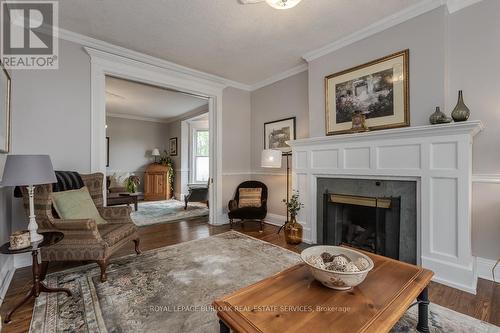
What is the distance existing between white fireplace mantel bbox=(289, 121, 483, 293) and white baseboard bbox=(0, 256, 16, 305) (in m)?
3.65

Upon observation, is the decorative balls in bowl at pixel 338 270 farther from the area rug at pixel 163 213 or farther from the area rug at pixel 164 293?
the area rug at pixel 163 213

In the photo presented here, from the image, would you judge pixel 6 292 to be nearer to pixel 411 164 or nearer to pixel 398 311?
pixel 398 311

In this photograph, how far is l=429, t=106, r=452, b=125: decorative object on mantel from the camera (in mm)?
2154

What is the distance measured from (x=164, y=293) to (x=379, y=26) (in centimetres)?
364

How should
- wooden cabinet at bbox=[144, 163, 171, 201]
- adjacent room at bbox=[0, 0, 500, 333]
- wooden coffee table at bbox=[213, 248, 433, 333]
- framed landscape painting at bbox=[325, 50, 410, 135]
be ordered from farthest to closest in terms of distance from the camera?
wooden cabinet at bbox=[144, 163, 171, 201] < framed landscape painting at bbox=[325, 50, 410, 135] < adjacent room at bbox=[0, 0, 500, 333] < wooden coffee table at bbox=[213, 248, 433, 333]

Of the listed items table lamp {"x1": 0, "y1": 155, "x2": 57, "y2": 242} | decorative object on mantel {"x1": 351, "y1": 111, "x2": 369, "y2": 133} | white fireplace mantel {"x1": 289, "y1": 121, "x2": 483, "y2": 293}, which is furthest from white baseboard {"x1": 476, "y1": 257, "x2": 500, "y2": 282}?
table lamp {"x1": 0, "y1": 155, "x2": 57, "y2": 242}

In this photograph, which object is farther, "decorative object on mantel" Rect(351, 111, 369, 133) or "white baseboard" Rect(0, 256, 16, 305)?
"decorative object on mantel" Rect(351, 111, 369, 133)

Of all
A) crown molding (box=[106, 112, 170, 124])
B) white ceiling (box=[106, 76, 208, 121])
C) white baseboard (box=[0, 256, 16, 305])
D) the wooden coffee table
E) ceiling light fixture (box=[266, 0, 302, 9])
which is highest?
white ceiling (box=[106, 76, 208, 121])

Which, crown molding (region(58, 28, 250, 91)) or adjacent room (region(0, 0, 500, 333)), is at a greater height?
crown molding (region(58, 28, 250, 91))

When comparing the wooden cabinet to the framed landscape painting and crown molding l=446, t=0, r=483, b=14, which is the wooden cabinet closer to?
the framed landscape painting

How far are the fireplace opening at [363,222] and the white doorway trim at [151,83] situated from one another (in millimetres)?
2118

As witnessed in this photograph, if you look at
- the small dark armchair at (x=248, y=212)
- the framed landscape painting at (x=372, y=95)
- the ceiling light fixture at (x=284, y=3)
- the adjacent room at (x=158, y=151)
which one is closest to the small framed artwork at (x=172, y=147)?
the adjacent room at (x=158, y=151)

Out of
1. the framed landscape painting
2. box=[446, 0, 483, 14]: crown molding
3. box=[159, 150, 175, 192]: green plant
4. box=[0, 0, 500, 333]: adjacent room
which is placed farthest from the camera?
box=[159, 150, 175, 192]: green plant

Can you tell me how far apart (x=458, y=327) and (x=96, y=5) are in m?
4.17
